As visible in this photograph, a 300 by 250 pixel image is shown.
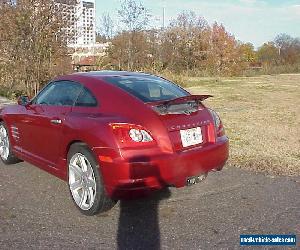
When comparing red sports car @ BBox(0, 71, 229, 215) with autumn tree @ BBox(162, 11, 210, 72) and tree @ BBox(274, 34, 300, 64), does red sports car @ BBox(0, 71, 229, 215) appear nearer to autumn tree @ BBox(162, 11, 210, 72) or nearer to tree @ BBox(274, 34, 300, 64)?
autumn tree @ BBox(162, 11, 210, 72)

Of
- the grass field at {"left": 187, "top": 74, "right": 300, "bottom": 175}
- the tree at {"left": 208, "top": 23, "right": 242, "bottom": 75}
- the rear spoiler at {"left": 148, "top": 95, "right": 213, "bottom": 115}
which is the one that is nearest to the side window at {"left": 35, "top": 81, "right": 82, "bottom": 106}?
the rear spoiler at {"left": 148, "top": 95, "right": 213, "bottom": 115}

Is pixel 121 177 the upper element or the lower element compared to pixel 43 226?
upper

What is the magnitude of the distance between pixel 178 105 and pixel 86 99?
1069 mm

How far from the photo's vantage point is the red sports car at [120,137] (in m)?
3.81

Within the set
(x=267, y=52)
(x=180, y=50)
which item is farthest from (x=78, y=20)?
(x=267, y=52)

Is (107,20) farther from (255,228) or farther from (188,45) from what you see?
(255,228)

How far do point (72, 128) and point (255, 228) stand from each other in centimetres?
218

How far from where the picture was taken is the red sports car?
12.5 ft

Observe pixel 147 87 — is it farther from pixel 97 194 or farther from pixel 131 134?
pixel 97 194

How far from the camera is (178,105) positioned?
4.22 metres

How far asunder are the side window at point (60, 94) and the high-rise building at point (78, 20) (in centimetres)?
986

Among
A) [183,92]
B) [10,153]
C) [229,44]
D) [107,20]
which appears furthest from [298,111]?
[229,44]

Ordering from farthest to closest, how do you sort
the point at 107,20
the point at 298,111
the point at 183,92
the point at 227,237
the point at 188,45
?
the point at 188,45, the point at 107,20, the point at 298,111, the point at 183,92, the point at 227,237

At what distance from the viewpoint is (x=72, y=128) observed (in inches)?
167
